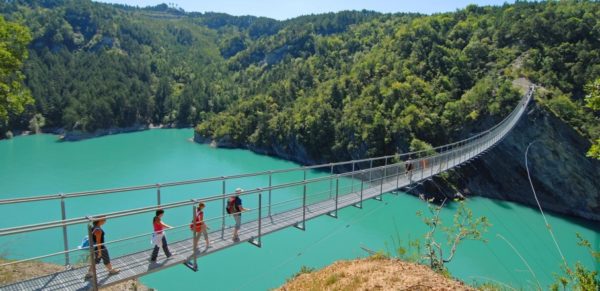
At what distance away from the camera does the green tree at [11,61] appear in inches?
399

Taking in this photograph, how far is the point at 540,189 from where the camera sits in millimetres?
27859

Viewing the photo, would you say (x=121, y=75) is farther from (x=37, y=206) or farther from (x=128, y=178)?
(x=37, y=206)

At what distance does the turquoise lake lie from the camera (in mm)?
17266

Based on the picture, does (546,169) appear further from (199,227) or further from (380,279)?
(199,227)

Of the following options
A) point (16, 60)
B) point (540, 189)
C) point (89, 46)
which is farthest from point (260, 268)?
point (89, 46)

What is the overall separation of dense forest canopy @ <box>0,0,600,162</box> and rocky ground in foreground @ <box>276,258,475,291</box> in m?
25.2

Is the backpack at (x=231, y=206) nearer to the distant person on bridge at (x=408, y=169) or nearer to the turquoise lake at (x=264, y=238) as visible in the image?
the turquoise lake at (x=264, y=238)

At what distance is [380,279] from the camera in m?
5.54

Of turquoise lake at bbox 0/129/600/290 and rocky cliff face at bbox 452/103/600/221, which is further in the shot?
rocky cliff face at bbox 452/103/600/221

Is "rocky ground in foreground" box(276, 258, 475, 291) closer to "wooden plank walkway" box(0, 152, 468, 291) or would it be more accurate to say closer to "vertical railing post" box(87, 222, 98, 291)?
"wooden plank walkway" box(0, 152, 468, 291)

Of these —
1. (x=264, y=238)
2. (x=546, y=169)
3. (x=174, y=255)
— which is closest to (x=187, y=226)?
(x=174, y=255)

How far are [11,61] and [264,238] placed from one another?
1402 centimetres

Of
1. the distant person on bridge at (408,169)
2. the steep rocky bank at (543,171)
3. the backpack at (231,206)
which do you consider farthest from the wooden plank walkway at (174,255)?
the steep rocky bank at (543,171)

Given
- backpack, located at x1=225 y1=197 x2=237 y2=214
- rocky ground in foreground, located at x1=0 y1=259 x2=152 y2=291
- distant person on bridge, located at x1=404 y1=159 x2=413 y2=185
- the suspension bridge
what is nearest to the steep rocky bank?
the suspension bridge
